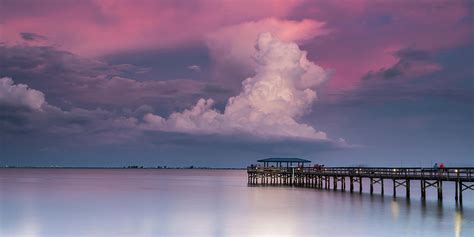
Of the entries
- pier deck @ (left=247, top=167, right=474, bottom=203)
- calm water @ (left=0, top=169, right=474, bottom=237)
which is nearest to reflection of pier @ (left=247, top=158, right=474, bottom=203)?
pier deck @ (left=247, top=167, right=474, bottom=203)

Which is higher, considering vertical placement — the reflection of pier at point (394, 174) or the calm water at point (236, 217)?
the reflection of pier at point (394, 174)

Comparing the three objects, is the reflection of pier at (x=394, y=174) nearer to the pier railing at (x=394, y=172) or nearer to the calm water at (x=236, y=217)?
the pier railing at (x=394, y=172)

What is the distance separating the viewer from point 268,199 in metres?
56.9

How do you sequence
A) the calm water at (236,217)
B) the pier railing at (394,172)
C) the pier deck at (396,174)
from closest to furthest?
the calm water at (236,217) < the pier railing at (394,172) < the pier deck at (396,174)

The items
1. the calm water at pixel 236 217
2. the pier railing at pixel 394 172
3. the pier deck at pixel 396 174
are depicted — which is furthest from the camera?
the pier deck at pixel 396 174

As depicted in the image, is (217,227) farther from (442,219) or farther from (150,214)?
(442,219)

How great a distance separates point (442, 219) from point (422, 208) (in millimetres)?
7292

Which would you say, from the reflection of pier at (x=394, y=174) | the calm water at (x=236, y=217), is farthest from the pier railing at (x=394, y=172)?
the calm water at (x=236, y=217)

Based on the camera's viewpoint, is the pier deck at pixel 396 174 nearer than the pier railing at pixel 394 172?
No

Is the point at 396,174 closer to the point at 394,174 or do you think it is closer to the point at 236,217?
the point at 394,174

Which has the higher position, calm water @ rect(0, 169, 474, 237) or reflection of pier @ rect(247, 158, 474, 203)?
reflection of pier @ rect(247, 158, 474, 203)

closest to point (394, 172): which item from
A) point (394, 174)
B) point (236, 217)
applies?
point (394, 174)

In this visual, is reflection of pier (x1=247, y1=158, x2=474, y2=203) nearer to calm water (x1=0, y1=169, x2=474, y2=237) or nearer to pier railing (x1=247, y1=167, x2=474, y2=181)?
pier railing (x1=247, y1=167, x2=474, y2=181)

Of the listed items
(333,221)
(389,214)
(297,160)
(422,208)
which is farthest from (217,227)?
(297,160)
